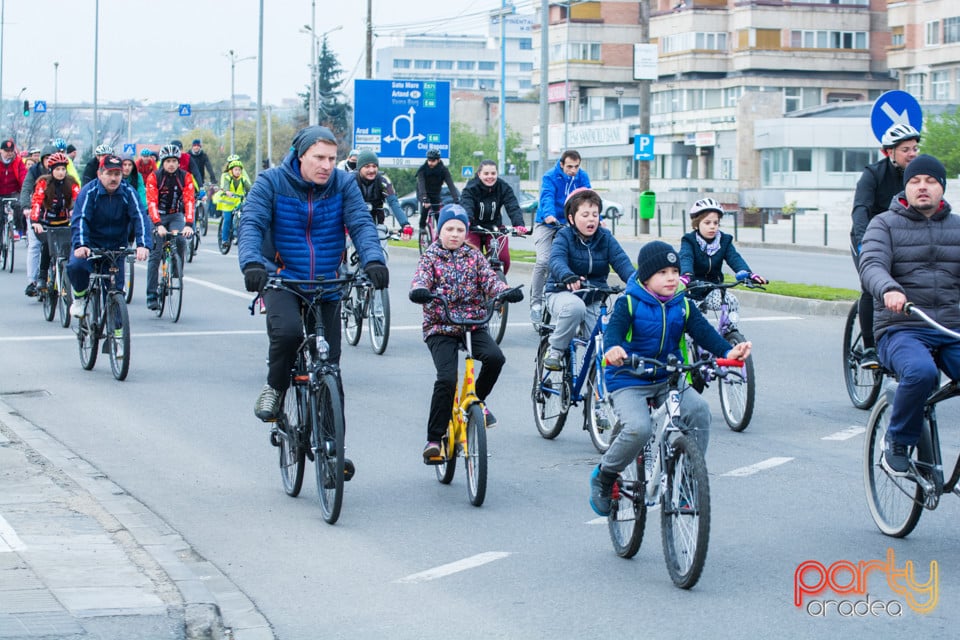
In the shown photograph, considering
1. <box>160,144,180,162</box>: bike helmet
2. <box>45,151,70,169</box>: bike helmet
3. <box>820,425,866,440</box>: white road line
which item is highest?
<box>160,144,180,162</box>: bike helmet

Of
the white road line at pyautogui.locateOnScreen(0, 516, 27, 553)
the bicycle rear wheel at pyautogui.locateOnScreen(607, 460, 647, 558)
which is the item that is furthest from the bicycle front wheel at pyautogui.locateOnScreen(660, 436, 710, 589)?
the white road line at pyautogui.locateOnScreen(0, 516, 27, 553)

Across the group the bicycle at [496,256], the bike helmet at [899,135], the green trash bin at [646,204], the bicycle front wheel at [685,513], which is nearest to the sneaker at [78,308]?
the bicycle at [496,256]

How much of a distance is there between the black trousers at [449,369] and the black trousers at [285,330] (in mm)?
565

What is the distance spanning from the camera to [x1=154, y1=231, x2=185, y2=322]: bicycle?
57.3ft

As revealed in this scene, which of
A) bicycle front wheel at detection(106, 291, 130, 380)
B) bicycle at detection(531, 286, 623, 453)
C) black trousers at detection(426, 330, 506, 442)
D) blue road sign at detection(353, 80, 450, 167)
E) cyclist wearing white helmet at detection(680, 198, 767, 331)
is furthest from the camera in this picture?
blue road sign at detection(353, 80, 450, 167)

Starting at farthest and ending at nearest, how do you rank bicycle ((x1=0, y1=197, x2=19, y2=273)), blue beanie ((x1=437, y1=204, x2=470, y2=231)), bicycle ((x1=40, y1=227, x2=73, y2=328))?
bicycle ((x1=0, y1=197, x2=19, y2=273)) → bicycle ((x1=40, y1=227, x2=73, y2=328)) → blue beanie ((x1=437, y1=204, x2=470, y2=231))

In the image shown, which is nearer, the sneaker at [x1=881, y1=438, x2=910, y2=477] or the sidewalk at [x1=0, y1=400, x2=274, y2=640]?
the sidewalk at [x1=0, y1=400, x2=274, y2=640]

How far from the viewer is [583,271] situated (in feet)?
34.0

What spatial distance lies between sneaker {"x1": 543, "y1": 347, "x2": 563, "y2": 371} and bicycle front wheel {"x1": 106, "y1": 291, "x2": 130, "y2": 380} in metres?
4.44

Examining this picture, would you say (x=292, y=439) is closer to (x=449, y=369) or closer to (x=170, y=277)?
(x=449, y=369)

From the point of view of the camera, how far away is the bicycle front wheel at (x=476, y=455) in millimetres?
7965

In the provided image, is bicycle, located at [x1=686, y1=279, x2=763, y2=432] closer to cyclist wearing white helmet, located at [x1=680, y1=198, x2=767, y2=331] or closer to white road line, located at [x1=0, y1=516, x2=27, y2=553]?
cyclist wearing white helmet, located at [x1=680, y1=198, x2=767, y2=331]

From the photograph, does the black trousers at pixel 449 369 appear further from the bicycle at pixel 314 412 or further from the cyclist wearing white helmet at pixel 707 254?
the cyclist wearing white helmet at pixel 707 254

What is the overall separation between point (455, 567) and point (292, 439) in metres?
1.73
